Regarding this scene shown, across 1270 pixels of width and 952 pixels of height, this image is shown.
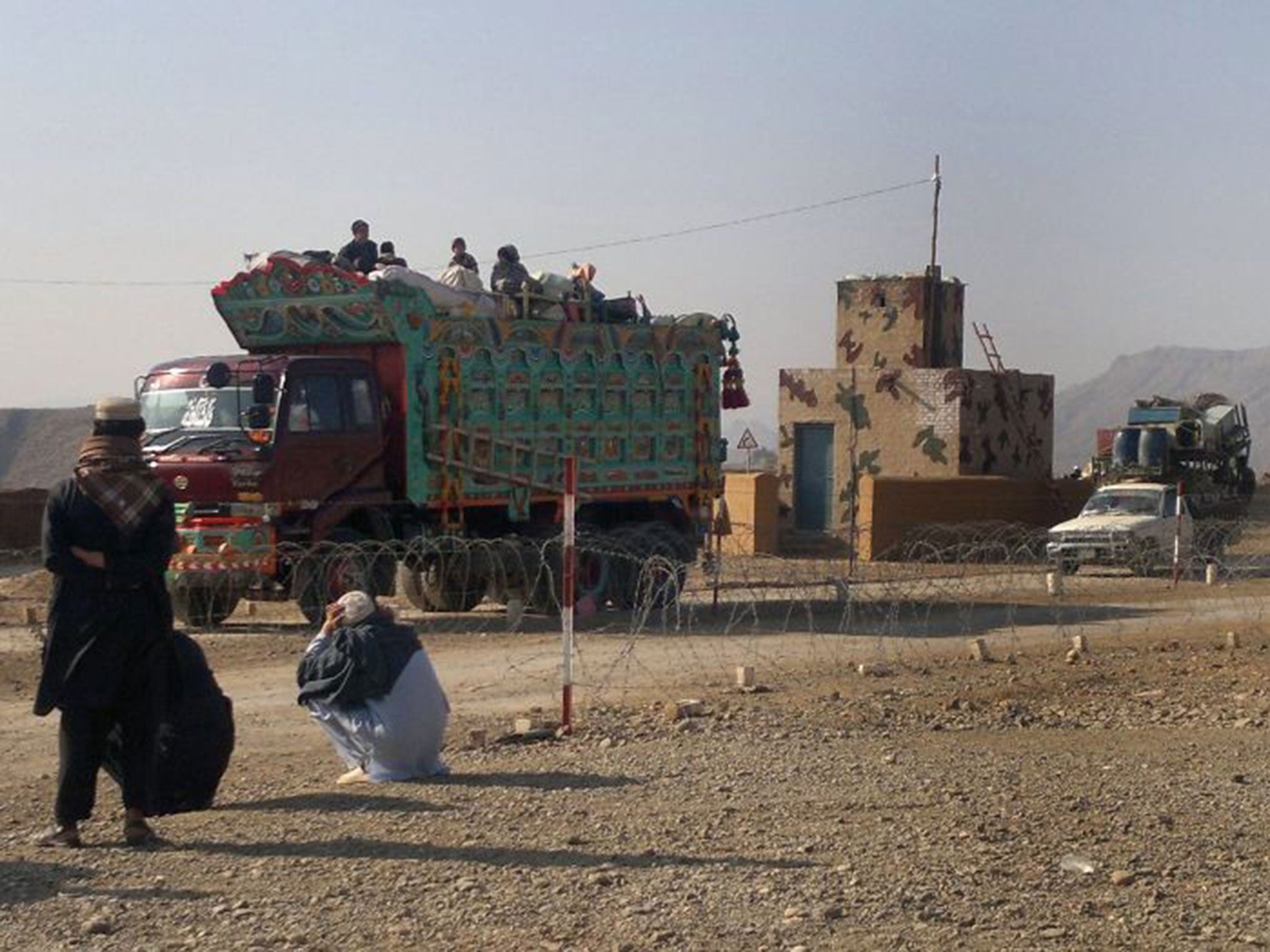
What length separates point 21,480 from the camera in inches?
2650

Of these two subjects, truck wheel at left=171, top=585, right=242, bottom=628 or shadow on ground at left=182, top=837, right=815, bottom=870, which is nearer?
shadow on ground at left=182, top=837, right=815, bottom=870

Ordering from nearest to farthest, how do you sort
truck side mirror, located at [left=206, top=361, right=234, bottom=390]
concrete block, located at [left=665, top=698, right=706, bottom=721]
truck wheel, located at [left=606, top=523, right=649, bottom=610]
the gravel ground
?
the gravel ground < concrete block, located at [left=665, top=698, right=706, bottom=721] < truck side mirror, located at [left=206, top=361, right=234, bottom=390] < truck wheel, located at [left=606, top=523, right=649, bottom=610]

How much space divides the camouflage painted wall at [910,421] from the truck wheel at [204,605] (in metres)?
17.6

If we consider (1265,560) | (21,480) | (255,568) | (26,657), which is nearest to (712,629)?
(255,568)

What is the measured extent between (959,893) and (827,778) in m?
2.43

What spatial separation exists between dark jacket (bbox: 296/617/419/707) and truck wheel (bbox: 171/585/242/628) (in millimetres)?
9095

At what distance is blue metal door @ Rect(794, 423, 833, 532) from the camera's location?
121ft

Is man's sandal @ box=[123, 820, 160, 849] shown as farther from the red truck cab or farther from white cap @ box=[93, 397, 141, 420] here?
the red truck cab

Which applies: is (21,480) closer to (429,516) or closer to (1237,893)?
(429,516)

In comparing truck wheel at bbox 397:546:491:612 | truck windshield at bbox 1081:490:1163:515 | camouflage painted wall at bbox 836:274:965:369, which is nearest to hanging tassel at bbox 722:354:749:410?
truck wheel at bbox 397:546:491:612

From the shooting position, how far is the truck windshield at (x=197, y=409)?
758 inches

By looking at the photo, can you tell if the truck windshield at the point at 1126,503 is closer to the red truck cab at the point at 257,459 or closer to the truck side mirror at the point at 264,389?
the red truck cab at the point at 257,459

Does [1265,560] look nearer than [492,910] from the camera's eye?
No

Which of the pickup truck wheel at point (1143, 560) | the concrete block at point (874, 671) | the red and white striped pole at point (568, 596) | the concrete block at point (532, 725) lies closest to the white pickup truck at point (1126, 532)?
the pickup truck wheel at point (1143, 560)
